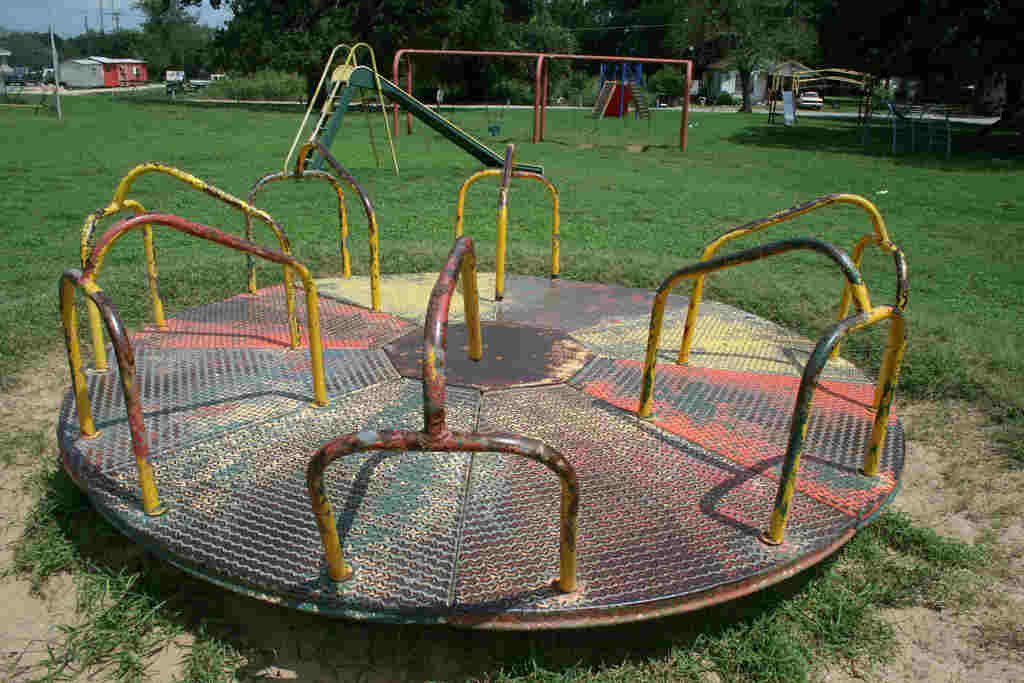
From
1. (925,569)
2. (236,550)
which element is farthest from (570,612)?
(925,569)

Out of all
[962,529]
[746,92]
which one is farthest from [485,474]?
[746,92]

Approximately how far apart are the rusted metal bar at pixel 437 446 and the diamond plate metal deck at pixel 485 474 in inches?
5.6

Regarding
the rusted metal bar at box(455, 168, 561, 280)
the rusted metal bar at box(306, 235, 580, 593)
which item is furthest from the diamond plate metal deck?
the rusted metal bar at box(455, 168, 561, 280)

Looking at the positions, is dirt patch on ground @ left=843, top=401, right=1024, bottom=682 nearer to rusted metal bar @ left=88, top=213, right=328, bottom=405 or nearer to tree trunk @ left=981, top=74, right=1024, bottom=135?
rusted metal bar @ left=88, top=213, right=328, bottom=405

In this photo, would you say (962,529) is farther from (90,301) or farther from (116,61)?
(116,61)

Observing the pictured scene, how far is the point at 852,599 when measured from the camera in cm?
239

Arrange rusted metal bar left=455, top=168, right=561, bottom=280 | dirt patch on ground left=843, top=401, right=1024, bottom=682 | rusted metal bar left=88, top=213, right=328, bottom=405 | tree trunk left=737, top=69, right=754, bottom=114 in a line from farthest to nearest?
1. tree trunk left=737, top=69, right=754, bottom=114
2. rusted metal bar left=455, top=168, right=561, bottom=280
3. rusted metal bar left=88, top=213, right=328, bottom=405
4. dirt patch on ground left=843, top=401, right=1024, bottom=682

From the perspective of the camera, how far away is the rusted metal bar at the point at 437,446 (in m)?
1.61

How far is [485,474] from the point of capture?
2.61 m

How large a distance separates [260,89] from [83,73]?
3887cm

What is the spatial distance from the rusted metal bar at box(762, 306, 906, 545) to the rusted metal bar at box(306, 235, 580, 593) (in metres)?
0.67

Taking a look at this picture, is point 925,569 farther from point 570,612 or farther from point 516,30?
point 516,30

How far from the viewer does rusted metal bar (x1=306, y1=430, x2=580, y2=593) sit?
160 cm

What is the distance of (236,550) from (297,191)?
8.10 m
